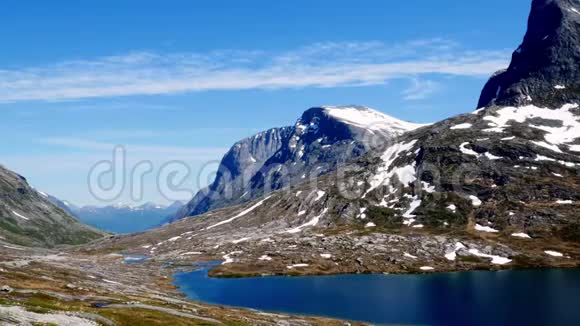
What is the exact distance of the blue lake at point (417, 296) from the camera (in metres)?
104

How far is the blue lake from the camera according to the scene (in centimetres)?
10412

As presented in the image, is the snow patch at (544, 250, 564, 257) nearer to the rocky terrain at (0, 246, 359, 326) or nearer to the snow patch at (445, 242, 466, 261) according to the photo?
the snow patch at (445, 242, 466, 261)

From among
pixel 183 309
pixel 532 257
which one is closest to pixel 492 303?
pixel 183 309

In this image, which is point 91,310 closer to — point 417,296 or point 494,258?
point 417,296

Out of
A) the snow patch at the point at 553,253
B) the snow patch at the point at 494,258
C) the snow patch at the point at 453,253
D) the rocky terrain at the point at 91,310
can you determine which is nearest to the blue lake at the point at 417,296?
the snow patch at the point at 494,258

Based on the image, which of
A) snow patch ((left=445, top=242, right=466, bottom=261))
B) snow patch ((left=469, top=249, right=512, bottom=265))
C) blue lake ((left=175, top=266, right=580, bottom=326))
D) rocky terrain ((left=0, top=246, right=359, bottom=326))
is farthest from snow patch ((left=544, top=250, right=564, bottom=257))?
rocky terrain ((left=0, top=246, right=359, bottom=326))

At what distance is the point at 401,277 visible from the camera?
16850 centimetres

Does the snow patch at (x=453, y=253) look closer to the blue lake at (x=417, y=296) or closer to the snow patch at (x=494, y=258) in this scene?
the snow patch at (x=494, y=258)

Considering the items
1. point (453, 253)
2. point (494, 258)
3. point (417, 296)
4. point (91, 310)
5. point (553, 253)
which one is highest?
point (91, 310)

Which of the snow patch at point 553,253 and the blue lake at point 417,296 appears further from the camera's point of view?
the snow patch at point 553,253

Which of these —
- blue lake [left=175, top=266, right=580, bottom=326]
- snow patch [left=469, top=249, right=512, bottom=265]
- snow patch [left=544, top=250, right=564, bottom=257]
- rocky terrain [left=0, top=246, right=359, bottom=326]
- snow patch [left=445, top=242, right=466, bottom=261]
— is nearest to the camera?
rocky terrain [left=0, top=246, right=359, bottom=326]

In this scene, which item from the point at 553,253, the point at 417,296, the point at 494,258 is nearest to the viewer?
the point at 417,296

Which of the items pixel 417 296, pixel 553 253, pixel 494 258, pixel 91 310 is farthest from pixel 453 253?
pixel 91 310

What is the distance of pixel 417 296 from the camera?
130m
